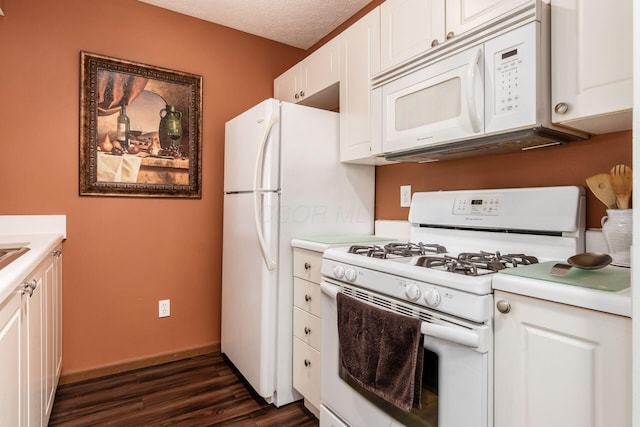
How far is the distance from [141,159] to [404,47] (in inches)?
71.0

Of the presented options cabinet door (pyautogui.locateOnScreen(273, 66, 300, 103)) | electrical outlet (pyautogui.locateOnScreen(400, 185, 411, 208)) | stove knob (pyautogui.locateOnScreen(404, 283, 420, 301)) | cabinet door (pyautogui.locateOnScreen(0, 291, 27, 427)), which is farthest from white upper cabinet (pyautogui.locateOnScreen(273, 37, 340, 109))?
cabinet door (pyautogui.locateOnScreen(0, 291, 27, 427))

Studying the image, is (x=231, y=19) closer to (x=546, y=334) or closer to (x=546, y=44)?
(x=546, y=44)

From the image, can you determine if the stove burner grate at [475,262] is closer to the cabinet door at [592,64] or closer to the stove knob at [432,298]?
the stove knob at [432,298]

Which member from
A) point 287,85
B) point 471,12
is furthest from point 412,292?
point 287,85

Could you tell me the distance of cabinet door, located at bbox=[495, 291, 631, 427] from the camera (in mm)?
807

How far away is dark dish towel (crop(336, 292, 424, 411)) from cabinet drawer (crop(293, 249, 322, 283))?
37cm

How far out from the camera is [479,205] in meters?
1.65

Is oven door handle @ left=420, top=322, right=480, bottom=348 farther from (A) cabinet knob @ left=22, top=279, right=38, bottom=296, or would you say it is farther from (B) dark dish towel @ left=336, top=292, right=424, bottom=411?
(A) cabinet knob @ left=22, top=279, right=38, bottom=296

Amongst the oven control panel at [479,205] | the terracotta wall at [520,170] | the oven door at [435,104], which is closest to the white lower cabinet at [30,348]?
the oven door at [435,104]

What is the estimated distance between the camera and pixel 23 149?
2.10 m

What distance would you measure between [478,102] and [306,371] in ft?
5.01

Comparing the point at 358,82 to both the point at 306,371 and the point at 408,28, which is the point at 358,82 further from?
the point at 306,371

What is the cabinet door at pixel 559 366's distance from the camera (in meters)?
0.81

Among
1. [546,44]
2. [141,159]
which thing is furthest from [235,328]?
[546,44]
